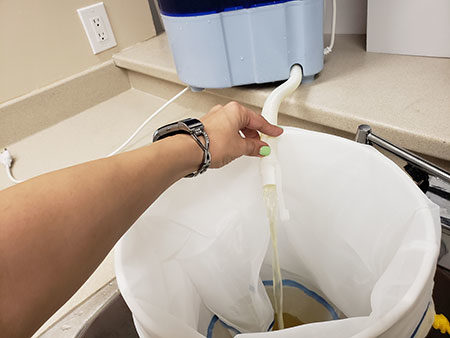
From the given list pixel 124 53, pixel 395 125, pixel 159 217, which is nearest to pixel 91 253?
pixel 159 217

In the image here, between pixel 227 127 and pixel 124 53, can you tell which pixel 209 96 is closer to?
pixel 124 53

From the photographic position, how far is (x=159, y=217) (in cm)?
40

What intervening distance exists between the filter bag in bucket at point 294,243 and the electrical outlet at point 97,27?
2.01 feet

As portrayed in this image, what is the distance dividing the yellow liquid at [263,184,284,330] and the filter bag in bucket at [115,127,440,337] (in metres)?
0.03

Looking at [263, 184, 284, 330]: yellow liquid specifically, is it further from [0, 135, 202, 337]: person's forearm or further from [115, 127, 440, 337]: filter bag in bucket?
[0, 135, 202, 337]: person's forearm

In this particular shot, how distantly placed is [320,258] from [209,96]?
44 cm

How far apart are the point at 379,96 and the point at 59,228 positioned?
1.58 feet

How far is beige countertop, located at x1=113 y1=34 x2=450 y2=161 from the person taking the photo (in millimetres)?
473

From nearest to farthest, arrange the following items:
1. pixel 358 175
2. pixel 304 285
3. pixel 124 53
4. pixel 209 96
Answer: pixel 358 175
pixel 304 285
pixel 209 96
pixel 124 53

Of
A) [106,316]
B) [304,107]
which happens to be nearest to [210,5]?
[304,107]

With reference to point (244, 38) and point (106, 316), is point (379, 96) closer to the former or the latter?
point (244, 38)

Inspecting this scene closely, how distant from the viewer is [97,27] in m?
0.88

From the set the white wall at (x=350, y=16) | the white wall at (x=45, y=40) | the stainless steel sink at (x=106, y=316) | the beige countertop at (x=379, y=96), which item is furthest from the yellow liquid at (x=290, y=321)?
the white wall at (x=45, y=40)

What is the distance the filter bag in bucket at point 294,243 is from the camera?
275 mm
